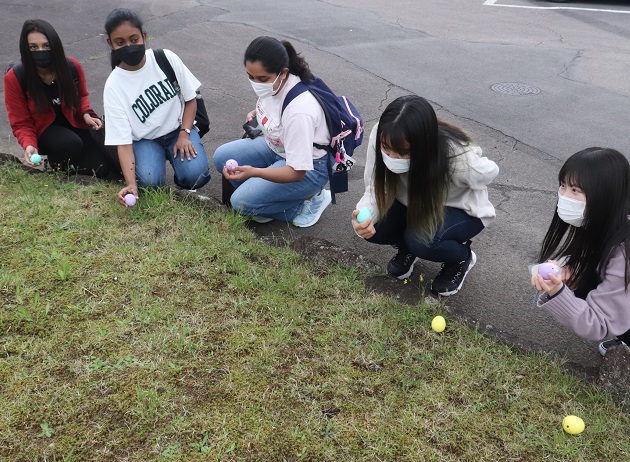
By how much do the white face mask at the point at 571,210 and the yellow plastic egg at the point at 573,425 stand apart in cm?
83

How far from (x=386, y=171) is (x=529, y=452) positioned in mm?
1505

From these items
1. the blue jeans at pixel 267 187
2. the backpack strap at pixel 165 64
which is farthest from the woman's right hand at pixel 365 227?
the backpack strap at pixel 165 64

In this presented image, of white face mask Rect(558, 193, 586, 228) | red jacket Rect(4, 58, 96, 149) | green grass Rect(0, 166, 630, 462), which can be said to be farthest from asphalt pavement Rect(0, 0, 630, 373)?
red jacket Rect(4, 58, 96, 149)

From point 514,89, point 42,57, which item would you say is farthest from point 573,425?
point 514,89

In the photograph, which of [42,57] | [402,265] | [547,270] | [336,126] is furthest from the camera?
[42,57]

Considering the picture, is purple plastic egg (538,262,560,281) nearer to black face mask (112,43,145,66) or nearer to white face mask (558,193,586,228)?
white face mask (558,193,586,228)

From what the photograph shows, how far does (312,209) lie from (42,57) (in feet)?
6.87

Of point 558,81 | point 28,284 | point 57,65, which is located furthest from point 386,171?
point 558,81

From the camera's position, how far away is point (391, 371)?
9.36ft

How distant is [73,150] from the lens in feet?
14.8

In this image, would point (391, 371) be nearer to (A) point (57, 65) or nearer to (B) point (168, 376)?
(B) point (168, 376)

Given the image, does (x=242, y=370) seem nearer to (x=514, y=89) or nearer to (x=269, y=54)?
(x=269, y=54)

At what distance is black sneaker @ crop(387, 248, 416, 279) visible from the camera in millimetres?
3627

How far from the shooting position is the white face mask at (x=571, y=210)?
264 centimetres
